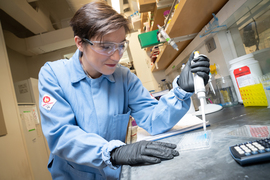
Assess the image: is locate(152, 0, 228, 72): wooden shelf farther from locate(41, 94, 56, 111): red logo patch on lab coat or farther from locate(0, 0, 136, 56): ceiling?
locate(0, 0, 136, 56): ceiling

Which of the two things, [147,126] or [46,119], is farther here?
[147,126]

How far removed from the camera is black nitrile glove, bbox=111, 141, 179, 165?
0.63 meters

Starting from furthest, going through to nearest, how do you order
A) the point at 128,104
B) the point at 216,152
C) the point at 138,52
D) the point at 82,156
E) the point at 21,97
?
1. the point at 138,52
2. the point at 21,97
3. the point at 128,104
4. the point at 82,156
5. the point at 216,152

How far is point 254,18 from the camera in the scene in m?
1.17

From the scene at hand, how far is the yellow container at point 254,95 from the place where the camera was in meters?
1.01

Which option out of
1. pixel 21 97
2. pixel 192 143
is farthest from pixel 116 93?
pixel 21 97

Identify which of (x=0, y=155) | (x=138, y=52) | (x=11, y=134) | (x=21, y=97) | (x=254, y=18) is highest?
(x=138, y=52)

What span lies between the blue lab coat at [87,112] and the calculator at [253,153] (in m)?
0.46

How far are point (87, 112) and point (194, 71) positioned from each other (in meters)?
0.64

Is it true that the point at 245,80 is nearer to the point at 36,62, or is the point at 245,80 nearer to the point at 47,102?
the point at 47,102

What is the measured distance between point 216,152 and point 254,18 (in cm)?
107

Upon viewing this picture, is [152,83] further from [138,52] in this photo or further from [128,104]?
[128,104]

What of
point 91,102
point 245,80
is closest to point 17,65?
point 91,102

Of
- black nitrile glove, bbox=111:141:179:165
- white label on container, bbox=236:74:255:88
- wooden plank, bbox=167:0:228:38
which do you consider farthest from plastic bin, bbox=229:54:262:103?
black nitrile glove, bbox=111:141:179:165
